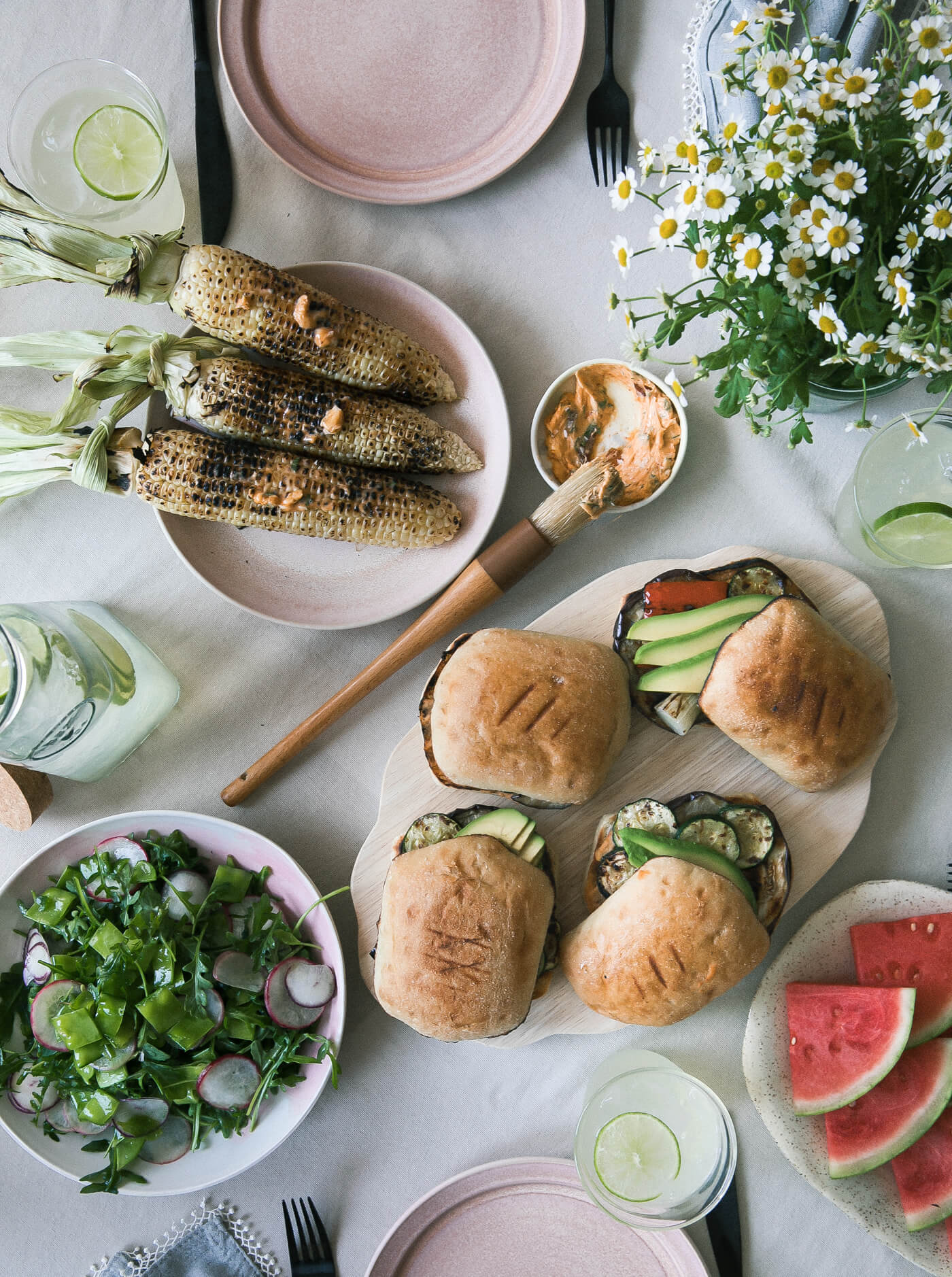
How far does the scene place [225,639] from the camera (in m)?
2.38

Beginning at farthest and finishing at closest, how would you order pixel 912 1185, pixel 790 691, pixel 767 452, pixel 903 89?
pixel 767 452
pixel 912 1185
pixel 790 691
pixel 903 89

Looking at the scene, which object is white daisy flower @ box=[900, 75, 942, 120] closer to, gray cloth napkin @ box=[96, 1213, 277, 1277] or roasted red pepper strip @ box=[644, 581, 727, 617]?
roasted red pepper strip @ box=[644, 581, 727, 617]

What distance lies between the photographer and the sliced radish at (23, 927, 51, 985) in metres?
2.16

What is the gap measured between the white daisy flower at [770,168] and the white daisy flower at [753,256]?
0.27 feet

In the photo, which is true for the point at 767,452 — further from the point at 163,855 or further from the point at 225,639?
the point at 163,855

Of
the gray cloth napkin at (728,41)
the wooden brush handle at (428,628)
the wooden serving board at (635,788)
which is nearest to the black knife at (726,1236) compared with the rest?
the wooden serving board at (635,788)

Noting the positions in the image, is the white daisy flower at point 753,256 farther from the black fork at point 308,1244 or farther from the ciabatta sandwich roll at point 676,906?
the black fork at point 308,1244

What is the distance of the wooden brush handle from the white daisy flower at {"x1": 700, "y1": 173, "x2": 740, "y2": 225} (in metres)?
0.84

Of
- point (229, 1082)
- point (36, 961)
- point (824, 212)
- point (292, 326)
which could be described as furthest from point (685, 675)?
point (36, 961)

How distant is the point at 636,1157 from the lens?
6.79ft

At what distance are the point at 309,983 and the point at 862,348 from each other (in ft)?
5.75

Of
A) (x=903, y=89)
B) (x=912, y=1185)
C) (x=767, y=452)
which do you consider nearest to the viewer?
(x=903, y=89)

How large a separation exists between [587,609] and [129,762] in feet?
4.12

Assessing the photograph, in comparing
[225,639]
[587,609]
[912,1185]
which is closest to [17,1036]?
[225,639]
